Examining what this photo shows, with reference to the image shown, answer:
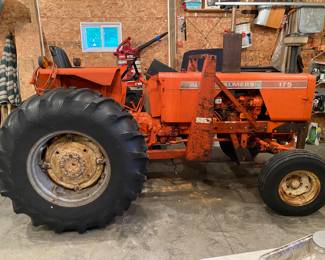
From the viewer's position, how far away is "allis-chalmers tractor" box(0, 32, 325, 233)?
179cm

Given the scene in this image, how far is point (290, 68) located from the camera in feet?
9.21

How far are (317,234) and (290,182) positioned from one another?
1.16 m

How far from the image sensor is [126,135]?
1.82m

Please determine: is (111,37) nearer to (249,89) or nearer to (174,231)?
(249,89)

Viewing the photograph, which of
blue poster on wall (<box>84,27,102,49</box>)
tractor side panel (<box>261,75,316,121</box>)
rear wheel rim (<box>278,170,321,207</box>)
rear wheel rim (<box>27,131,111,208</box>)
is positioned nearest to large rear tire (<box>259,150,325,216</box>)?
rear wheel rim (<box>278,170,321,207</box>)

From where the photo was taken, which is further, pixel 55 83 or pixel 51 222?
pixel 55 83

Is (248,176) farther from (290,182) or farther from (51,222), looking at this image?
(51,222)

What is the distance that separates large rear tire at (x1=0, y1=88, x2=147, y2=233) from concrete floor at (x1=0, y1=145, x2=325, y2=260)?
12cm

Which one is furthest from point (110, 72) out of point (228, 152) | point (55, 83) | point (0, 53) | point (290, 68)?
point (0, 53)

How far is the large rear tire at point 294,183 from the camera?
2.02 m

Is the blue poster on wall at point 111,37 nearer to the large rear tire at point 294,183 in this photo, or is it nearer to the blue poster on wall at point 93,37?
the blue poster on wall at point 93,37

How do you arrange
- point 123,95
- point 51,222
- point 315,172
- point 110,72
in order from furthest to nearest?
point 123,95, point 110,72, point 315,172, point 51,222

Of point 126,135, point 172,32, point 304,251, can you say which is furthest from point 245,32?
point 304,251

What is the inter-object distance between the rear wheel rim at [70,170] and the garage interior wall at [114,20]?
6.27 ft
